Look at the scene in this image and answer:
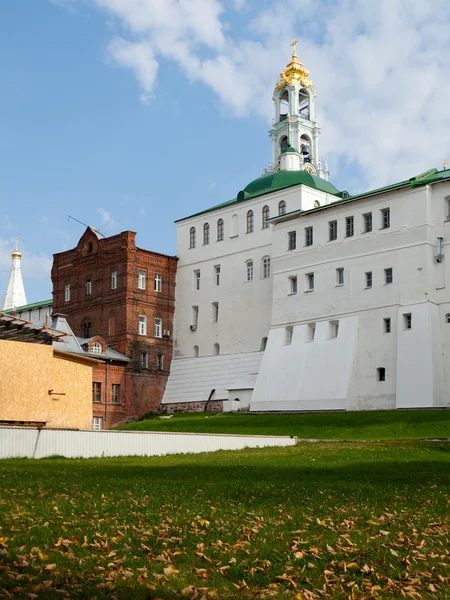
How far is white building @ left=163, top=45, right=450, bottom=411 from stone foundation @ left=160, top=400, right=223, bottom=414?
127 mm

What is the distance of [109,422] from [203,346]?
9.45m

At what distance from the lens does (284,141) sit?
82312 mm

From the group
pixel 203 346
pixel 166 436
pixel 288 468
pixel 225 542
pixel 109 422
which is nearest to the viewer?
pixel 225 542

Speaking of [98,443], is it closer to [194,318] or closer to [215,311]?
[215,311]

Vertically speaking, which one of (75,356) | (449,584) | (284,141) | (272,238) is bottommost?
(449,584)

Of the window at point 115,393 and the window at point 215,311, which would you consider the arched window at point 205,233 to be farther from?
the window at point 115,393

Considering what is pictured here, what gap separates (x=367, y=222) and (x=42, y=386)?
26.4 m

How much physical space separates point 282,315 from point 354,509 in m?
43.6

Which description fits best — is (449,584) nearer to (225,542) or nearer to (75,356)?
(225,542)

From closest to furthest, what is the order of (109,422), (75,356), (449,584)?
(449,584) → (75,356) → (109,422)

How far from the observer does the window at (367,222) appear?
172 ft

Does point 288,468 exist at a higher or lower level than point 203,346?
lower

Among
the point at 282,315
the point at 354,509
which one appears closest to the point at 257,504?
the point at 354,509

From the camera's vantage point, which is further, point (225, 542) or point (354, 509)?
point (354, 509)
